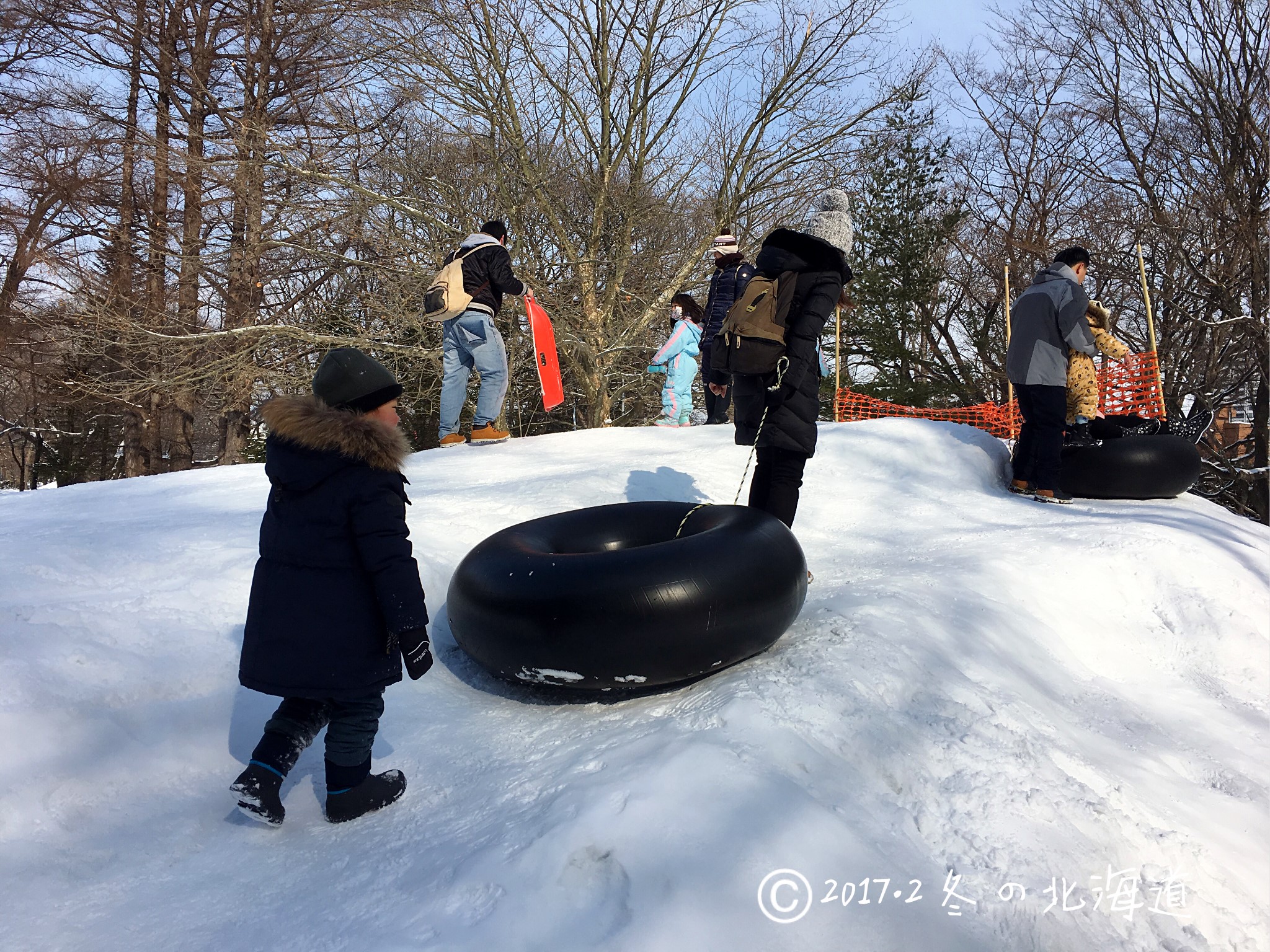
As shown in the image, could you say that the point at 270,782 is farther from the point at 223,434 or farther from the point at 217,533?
the point at 223,434

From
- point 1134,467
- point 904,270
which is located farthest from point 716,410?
point 904,270

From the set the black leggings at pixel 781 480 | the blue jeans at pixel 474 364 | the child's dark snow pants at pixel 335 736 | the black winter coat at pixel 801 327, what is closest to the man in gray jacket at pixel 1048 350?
the black winter coat at pixel 801 327

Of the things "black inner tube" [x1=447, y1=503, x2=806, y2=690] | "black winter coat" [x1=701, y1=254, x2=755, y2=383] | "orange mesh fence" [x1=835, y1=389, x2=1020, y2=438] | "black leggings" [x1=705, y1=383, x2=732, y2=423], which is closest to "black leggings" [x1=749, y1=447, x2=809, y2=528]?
"black inner tube" [x1=447, y1=503, x2=806, y2=690]

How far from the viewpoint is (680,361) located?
8.64 metres

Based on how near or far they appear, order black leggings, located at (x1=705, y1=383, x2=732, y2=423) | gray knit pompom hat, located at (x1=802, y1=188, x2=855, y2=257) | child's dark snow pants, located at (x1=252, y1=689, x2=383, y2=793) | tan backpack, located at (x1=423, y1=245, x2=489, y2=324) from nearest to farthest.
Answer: child's dark snow pants, located at (x1=252, y1=689, x2=383, y2=793) < gray knit pompom hat, located at (x1=802, y1=188, x2=855, y2=257) < tan backpack, located at (x1=423, y1=245, x2=489, y2=324) < black leggings, located at (x1=705, y1=383, x2=732, y2=423)

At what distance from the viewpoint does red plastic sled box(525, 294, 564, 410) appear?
7.76 meters

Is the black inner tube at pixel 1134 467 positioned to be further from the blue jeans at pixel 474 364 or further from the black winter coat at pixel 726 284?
the blue jeans at pixel 474 364

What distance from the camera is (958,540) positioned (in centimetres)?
463

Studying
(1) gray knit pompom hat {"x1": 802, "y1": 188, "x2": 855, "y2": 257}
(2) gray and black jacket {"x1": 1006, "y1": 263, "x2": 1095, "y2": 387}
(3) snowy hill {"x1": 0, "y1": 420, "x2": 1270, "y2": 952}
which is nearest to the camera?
(3) snowy hill {"x1": 0, "y1": 420, "x2": 1270, "y2": 952}

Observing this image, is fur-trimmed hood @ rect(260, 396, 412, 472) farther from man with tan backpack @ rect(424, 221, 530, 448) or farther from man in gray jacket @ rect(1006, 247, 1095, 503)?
man in gray jacket @ rect(1006, 247, 1095, 503)

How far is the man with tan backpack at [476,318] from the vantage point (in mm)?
6168

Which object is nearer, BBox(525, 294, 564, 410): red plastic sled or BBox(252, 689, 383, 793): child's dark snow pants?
BBox(252, 689, 383, 793): child's dark snow pants

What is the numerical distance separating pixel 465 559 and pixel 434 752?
81 centimetres

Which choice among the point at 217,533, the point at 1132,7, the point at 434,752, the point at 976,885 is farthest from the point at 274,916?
the point at 1132,7
